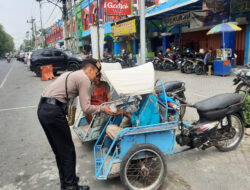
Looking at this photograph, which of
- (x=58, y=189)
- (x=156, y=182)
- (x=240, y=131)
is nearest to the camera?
(x=156, y=182)

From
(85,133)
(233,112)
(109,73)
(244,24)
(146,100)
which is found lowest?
(85,133)

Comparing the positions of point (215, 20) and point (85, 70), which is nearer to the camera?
point (85, 70)

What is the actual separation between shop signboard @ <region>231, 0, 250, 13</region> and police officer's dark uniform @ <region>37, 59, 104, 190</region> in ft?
35.7

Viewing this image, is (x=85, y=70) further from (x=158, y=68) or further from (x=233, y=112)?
(x=158, y=68)

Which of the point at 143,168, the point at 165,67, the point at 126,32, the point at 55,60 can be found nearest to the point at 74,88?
the point at 143,168

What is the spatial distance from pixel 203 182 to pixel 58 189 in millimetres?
2064

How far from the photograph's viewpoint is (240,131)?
155 inches

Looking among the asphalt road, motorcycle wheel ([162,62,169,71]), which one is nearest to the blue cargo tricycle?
the asphalt road

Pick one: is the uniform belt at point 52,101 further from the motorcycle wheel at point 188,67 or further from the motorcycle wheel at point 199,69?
the motorcycle wheel at point 188,67

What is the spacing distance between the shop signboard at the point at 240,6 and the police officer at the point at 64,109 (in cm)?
1088

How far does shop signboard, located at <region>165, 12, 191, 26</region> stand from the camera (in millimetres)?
14327

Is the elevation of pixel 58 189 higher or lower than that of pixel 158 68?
lower

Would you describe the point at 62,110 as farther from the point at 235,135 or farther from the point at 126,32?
the point at 126,32

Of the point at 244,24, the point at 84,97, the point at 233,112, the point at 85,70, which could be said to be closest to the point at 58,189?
the point at 84,97
